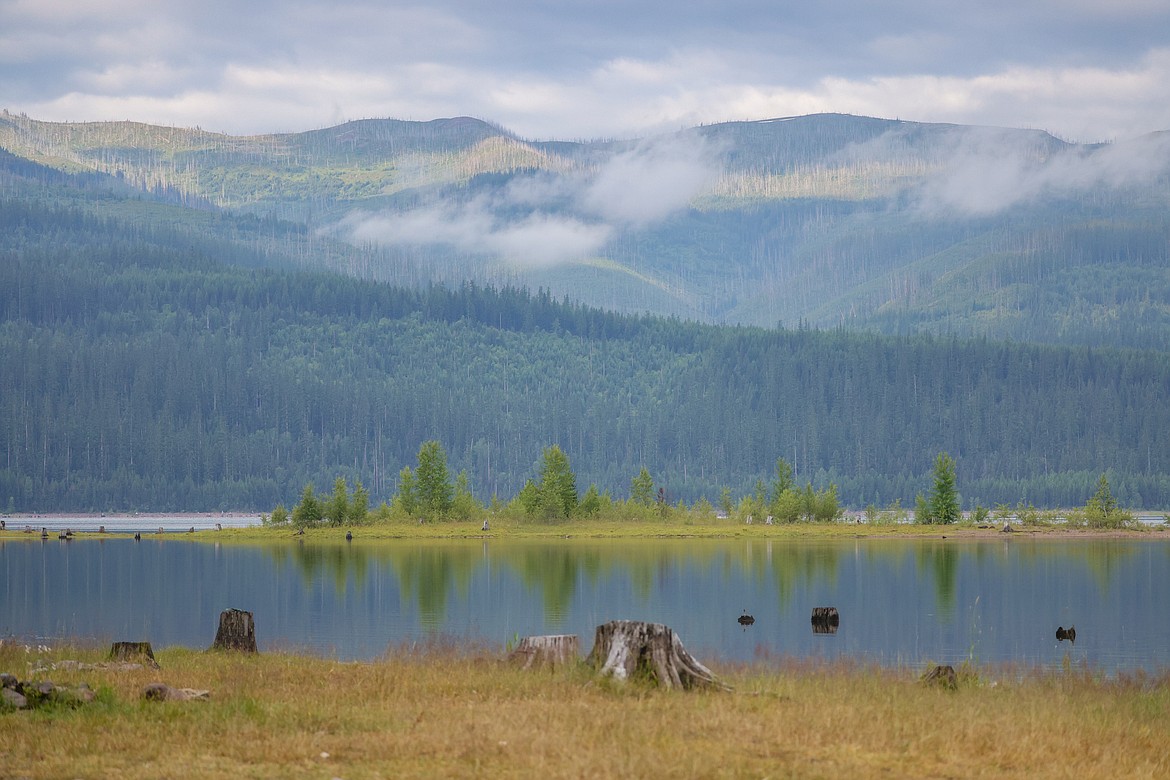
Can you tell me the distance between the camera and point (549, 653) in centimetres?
2752

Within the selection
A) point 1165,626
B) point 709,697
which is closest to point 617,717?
→ point 709,697

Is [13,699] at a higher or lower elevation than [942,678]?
higher

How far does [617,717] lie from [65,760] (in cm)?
798

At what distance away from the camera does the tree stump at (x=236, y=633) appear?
34.1 meters

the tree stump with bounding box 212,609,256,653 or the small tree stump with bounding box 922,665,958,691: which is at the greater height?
the tree stump with bounding box 212,609,256,653

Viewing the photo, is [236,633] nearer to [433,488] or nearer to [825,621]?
[825,621]

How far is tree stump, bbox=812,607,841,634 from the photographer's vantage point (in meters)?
52.3

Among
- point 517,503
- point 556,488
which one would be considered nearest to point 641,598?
point 556,488

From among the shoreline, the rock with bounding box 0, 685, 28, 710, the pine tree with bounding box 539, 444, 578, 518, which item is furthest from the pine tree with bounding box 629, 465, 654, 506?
the rock with bounding box 0, 685, 28, 710

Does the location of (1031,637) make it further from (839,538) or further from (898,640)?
(839,538)

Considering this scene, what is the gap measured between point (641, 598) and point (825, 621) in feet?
46.6

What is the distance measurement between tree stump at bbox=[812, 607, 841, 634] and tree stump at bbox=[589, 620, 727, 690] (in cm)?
2767

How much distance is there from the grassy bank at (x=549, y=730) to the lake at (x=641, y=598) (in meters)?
10.9

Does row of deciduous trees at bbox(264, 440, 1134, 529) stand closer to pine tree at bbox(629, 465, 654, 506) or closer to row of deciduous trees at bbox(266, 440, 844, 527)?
row of deciduous trees at bbox(266, 440, 844, 527)
